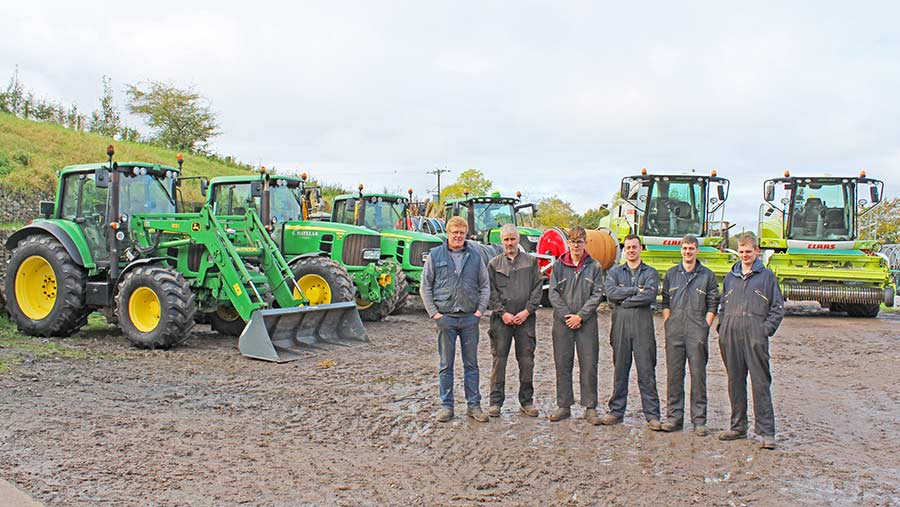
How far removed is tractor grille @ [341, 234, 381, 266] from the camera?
516 inches

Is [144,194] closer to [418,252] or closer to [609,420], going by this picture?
[418,252]

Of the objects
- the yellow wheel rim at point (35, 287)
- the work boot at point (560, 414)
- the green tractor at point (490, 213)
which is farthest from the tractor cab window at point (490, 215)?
the work boot at point (560, 414)

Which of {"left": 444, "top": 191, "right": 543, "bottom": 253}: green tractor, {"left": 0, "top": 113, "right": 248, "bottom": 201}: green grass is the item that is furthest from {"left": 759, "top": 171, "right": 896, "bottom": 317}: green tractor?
{"left": 0, "top": 113, "right": 248, "bottom": 201}: green grass

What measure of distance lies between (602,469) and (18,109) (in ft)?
104

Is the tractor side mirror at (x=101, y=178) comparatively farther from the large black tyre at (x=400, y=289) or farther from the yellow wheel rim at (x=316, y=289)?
the large black tyre at (x=400, y=289)

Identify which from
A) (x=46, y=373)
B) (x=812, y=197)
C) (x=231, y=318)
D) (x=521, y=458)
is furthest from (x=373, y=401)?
(x=812, y=197)

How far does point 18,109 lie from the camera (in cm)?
3083

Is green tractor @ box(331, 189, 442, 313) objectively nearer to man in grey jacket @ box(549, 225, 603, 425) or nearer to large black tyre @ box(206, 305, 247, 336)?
large black tyre @ box(206, 305, 247, 336)

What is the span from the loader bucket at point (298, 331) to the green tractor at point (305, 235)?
1720 mm

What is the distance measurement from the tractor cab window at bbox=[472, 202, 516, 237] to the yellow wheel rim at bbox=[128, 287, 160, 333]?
8797 millimetres

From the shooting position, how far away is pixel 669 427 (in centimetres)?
633

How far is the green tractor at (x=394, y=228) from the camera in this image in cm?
1456

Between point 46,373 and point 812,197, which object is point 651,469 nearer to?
point 46,373

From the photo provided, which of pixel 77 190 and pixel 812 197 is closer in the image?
pixel 77 190
